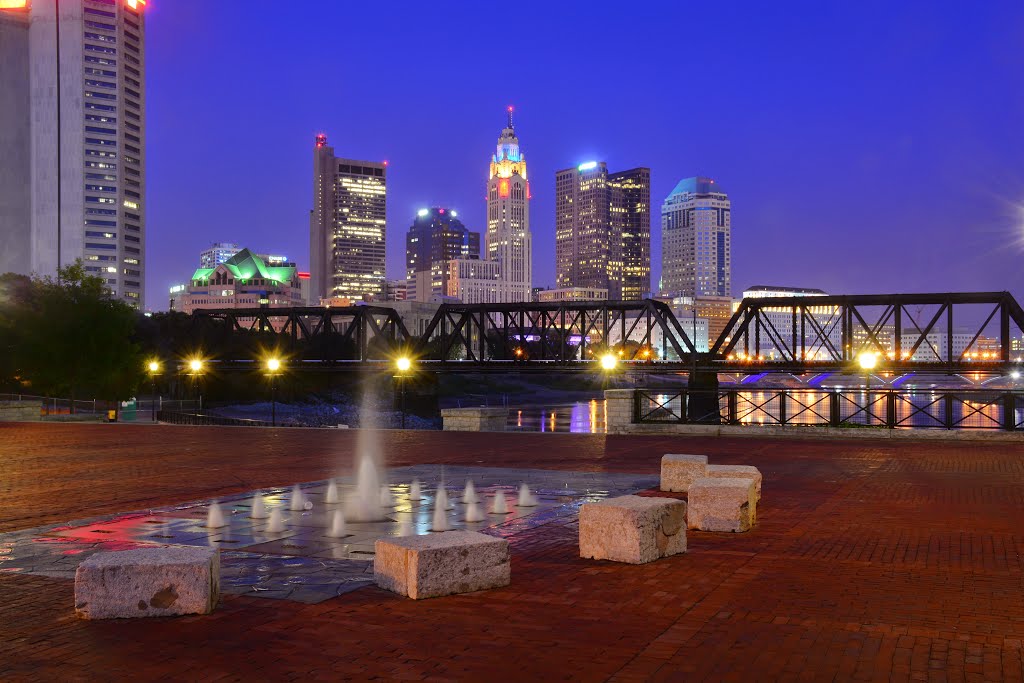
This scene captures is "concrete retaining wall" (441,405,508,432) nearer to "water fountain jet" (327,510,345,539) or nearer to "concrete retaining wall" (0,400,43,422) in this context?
"concrete retaining wall" (0,400,43,422)

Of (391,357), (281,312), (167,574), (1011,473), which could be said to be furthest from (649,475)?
(281,312)

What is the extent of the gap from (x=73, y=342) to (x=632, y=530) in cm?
5285

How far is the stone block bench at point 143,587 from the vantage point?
24.4ft

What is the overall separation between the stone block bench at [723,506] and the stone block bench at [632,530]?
5.02ft

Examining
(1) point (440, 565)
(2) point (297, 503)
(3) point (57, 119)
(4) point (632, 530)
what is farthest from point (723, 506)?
(3) point (57, 119)

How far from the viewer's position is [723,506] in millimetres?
11570

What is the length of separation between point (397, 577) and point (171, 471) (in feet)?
42.8

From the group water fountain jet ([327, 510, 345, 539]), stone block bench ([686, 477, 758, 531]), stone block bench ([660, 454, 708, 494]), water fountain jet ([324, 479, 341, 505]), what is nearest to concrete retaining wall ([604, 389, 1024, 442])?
stone block bench ([660, 454, 708, 494])

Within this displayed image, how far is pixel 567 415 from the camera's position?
308ft

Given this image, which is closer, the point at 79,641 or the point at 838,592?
the point at 79,641

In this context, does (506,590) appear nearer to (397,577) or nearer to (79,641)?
(397,577)

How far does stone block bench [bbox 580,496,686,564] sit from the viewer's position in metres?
9.59

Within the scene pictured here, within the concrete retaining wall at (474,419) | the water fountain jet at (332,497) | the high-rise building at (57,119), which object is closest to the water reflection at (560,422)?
the concrete retaining wall at (474,419)

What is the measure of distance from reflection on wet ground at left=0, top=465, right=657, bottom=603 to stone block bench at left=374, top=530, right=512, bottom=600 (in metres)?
0.52
